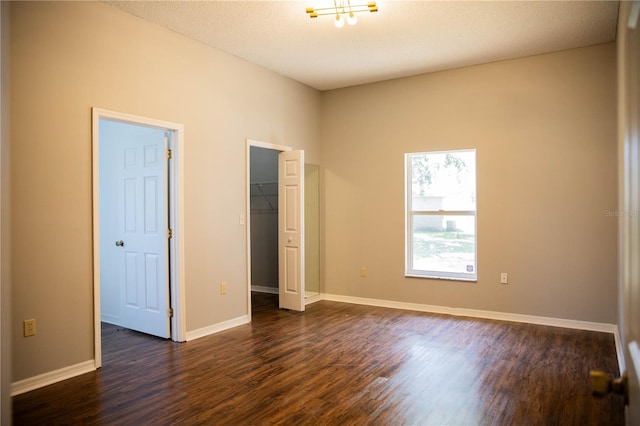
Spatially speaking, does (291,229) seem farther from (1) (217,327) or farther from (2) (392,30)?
(2) (392,30)

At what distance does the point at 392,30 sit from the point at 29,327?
3.89 metres

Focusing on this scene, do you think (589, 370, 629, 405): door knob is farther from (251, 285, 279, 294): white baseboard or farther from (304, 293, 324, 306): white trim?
(251, 285, 279, 294): white baseboard

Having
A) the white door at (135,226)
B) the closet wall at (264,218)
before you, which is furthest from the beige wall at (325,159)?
the closet wall at (264,218)

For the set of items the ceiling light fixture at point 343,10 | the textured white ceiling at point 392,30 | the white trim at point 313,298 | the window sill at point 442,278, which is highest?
the textured white ceiling at point 392,30

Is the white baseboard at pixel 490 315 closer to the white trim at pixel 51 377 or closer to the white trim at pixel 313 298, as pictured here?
the white trim at pixel 313 298

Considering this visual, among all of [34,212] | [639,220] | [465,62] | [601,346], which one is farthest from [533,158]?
[34,212]

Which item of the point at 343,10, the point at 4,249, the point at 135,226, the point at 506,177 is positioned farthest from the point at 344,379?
the point at 506,177

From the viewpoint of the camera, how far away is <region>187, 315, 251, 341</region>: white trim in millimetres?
4318

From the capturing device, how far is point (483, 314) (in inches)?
203

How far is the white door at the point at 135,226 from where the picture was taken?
14.1 ft

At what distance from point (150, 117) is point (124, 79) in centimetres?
37

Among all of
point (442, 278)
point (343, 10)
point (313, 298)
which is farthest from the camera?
point (313, 298)

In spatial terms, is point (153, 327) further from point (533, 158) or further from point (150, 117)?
point (533, 158)

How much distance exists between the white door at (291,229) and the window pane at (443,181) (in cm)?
153
